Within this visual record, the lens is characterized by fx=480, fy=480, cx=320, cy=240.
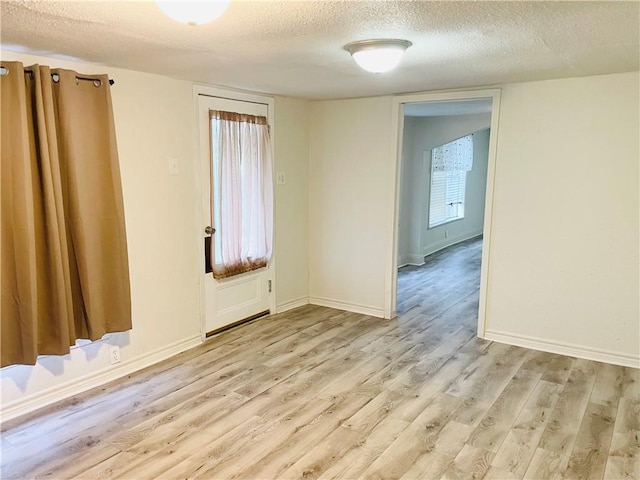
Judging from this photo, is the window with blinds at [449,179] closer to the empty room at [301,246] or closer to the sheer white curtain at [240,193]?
the empty room at [301,246]

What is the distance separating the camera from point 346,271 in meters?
4.96

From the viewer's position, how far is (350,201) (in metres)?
4.83

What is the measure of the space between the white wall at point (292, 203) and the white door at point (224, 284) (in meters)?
0.23

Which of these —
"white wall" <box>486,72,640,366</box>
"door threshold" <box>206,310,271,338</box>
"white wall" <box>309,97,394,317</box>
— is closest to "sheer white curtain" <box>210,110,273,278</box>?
"door threshold" <box>206,310,271,338</box>

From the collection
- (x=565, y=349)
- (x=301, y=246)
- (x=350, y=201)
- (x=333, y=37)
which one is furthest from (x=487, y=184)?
(x=333, y=37)

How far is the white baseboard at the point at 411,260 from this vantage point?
23.5 ft

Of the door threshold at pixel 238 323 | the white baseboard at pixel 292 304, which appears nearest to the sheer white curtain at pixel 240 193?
the door threshold at pixel 238 323

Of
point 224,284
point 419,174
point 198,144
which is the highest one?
point 198,144

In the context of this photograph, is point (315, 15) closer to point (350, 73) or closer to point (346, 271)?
point (350, 73)

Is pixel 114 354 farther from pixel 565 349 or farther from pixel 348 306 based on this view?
pixel 565 349

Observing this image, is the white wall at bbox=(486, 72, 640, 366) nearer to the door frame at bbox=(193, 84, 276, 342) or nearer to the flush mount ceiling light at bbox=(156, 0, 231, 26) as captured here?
the door frame at bbox=(193, 84, 276, 342)

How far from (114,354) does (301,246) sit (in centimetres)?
224

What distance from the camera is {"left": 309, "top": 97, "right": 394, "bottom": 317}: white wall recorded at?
460 cm

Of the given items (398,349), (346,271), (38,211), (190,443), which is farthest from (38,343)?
(346,271)
